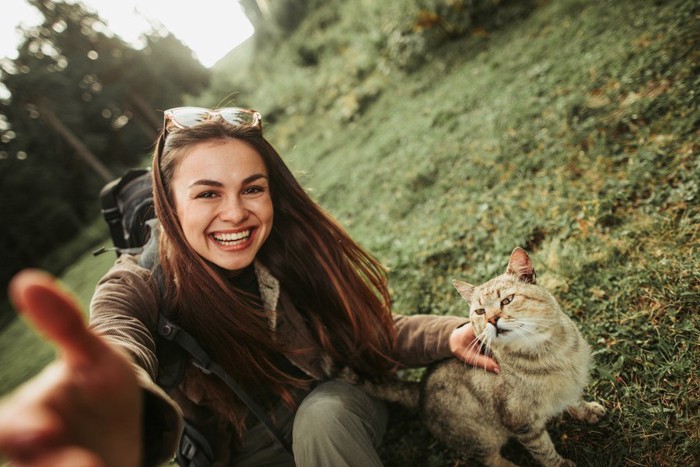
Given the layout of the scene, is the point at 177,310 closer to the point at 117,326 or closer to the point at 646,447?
the point at 117,326

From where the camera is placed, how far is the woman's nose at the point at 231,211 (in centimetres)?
A: 202

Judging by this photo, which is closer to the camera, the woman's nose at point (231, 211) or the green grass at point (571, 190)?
the woman's nose at point (231, 211)

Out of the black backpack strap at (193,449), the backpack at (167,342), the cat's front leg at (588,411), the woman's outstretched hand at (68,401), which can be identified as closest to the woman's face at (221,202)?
the backpack at (167,342)

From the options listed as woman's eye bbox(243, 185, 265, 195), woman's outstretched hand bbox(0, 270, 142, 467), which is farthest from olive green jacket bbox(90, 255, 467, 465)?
woman's outstretched hand bbox(0, 270, 142, 467)

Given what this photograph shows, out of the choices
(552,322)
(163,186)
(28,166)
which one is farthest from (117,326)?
(28,166)

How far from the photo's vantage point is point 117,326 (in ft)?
5.08

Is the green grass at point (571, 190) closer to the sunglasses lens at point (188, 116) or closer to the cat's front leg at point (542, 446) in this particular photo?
the cat's front leg at point (542, 446)

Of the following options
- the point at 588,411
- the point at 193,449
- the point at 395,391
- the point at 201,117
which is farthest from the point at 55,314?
the point at 588,411

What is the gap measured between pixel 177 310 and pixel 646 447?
107 inches

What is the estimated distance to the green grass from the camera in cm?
219

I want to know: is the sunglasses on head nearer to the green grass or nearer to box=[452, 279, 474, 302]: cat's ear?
the green grass

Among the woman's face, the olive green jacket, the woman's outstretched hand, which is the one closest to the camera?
the woman's outstretched hand

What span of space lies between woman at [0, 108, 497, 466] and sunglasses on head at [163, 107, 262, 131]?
0.4 inches

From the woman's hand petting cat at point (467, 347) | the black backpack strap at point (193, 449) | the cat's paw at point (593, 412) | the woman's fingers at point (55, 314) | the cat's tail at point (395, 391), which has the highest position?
the woman's fingers at point (55, 314)
